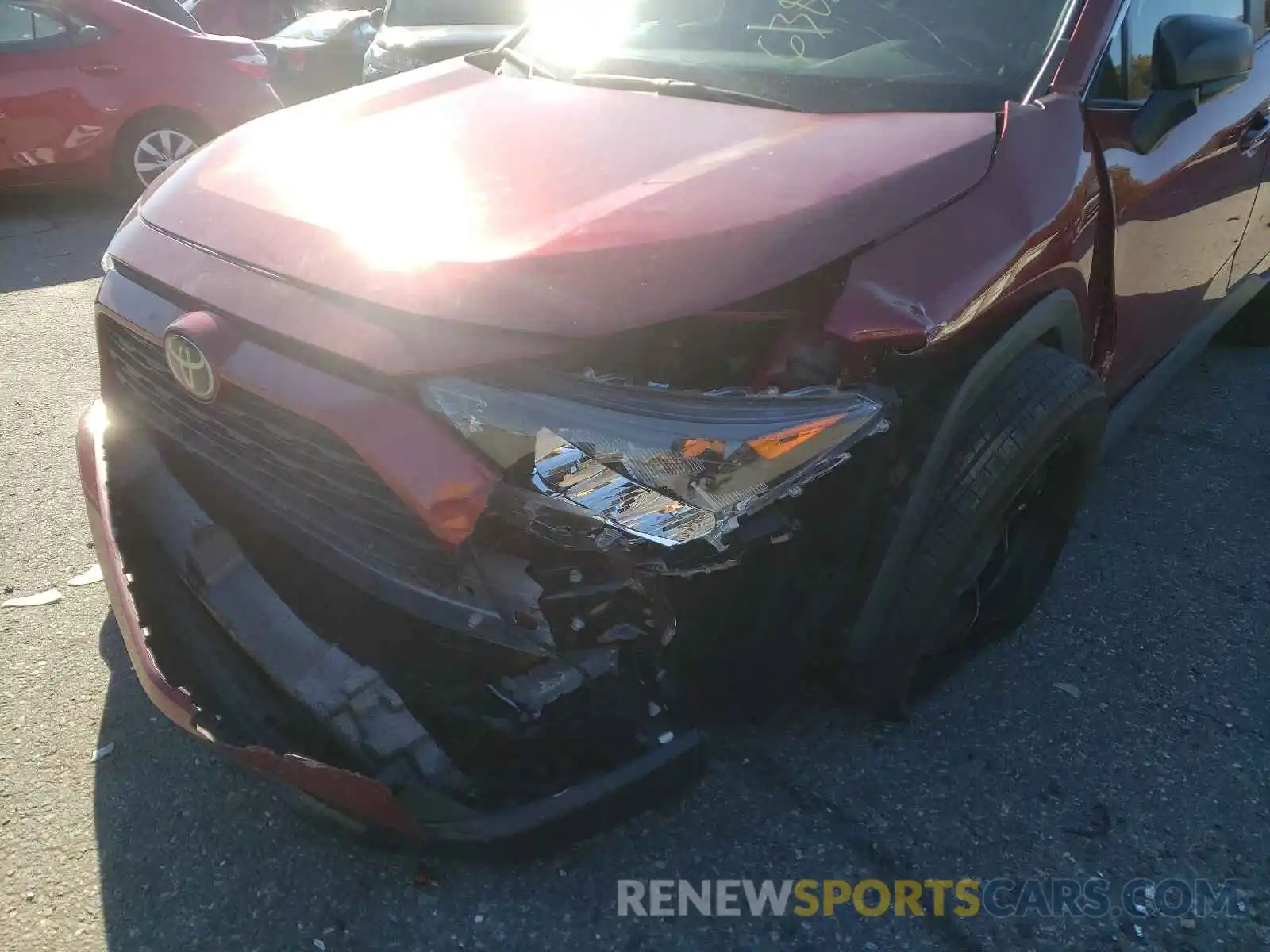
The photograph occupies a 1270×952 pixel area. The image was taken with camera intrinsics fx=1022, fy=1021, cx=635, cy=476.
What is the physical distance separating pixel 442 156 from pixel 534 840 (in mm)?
1414

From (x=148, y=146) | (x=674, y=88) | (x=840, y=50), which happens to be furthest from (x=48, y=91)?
(x=840, y=50)

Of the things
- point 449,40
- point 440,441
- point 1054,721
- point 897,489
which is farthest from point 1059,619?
point 449,40

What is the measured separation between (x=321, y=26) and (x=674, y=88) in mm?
8461

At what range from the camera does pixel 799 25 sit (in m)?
2.61

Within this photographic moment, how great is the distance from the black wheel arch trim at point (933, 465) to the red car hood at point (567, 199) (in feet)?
1.07

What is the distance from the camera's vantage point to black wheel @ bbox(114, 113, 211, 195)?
657 cm

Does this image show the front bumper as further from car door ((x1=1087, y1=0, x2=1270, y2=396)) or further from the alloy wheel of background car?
the alloy wheel of background car

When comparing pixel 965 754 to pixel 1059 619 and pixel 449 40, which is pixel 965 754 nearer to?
pixel 1059 619

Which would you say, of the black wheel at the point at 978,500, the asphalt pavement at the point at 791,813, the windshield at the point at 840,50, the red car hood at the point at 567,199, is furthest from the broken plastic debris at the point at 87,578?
the black wheel at the point at 978,500

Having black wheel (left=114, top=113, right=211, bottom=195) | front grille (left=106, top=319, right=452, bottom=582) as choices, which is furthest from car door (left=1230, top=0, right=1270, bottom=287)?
black wheel (left=114, top=113, right=211, bottom=195)

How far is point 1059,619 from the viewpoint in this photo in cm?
276

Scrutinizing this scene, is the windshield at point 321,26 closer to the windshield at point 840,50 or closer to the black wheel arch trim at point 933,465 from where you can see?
the windshield at point 840,50

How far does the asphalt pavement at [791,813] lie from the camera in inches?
75.5

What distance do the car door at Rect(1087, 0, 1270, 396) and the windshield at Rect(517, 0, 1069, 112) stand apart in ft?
0.77
